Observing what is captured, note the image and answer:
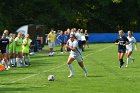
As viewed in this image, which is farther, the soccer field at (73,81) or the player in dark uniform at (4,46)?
the player in dark uniform at (4,46)

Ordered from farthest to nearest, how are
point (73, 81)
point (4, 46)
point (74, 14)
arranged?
point (74, 14) → point (4, 46) → point (73, 81)

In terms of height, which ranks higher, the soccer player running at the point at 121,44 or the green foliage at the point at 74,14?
the green foliage at the point at 74,14

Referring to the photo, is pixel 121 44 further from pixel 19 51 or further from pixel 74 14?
pixel 74 14

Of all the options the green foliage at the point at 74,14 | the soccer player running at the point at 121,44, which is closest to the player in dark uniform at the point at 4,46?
the soccer player running at the point at 121,44

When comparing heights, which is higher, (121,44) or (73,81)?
(121,44)

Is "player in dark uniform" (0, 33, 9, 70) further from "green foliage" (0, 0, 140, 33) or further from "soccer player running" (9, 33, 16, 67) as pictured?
"green foliage" (0, 0, 140, 33)

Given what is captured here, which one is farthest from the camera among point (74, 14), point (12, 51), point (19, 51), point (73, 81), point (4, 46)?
point (74, 14)

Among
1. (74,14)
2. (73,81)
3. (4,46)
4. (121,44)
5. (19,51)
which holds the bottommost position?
(73,81)

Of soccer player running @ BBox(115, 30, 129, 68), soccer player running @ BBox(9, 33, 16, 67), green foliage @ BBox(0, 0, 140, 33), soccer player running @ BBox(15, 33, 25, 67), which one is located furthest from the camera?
green foliage @ BBox(0, 0, 140, 33)

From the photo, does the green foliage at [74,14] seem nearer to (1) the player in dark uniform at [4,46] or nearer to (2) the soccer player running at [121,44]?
(1) the player in dark uniform at [4,46]

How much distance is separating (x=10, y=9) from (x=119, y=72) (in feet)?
158

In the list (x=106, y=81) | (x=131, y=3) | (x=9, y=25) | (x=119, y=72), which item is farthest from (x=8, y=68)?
(x=131, y=3)

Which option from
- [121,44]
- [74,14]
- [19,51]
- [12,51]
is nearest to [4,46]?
[12,51]

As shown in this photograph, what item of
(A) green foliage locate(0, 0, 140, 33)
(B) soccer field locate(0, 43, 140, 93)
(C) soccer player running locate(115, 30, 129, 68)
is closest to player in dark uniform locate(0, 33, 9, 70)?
(B) soccer field locate(0, 43, 140, 93)
